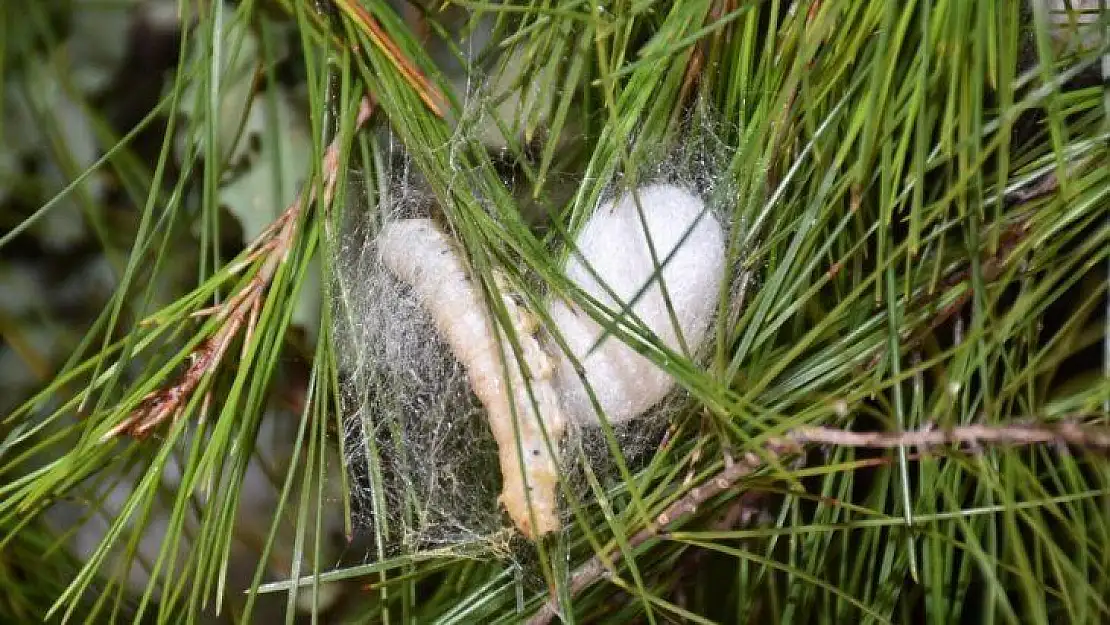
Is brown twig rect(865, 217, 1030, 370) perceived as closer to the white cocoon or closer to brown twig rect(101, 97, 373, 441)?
the white cocoon

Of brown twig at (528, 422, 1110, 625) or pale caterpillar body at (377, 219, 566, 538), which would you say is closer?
brown twig at (528, 422, 1110, 625)

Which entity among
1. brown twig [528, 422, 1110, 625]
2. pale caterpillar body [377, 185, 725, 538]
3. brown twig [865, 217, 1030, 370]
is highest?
pale caterpillar body [377, 185, 725, 538]

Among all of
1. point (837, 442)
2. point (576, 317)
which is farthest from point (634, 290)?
point (837, 442)

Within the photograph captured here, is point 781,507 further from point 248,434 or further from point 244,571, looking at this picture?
point 244,571

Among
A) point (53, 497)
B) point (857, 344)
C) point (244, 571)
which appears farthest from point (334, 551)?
point (857, 344)

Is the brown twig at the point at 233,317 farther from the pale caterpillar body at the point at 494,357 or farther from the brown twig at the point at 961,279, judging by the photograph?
the brown twig at the point at 961,279

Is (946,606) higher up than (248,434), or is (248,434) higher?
(248,434)

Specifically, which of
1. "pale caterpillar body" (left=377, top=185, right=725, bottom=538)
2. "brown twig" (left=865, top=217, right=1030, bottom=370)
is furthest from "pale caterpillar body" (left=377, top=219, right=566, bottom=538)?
"brown twig" (left=865, top=217, right=1030, bottom=370)

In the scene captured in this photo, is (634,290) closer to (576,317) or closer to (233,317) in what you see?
(576,317)
